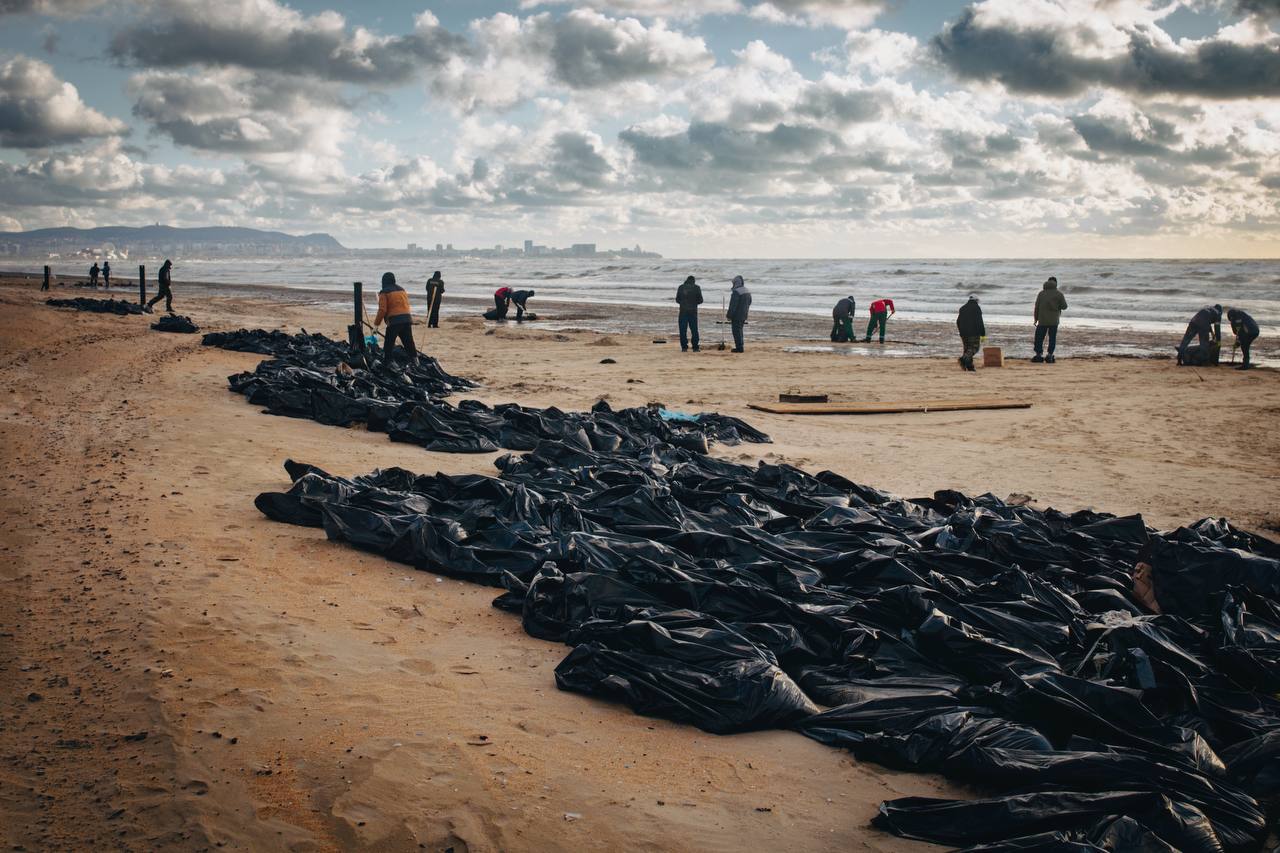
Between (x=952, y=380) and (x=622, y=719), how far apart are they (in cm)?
1355

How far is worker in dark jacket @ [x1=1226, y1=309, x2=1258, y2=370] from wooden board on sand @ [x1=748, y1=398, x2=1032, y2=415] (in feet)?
24.6

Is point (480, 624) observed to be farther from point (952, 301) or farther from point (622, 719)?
point (952, 301)

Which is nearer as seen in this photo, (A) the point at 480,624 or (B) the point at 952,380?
(A) the point at 480,624

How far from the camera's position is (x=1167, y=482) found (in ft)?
28.3


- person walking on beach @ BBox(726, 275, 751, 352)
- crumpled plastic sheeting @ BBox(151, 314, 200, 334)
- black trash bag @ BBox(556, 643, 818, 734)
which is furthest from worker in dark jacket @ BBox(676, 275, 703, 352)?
black trash bag @ BBox(556, 643, 818, 734)

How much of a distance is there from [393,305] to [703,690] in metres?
11.2

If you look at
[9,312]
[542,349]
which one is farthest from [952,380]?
[9,312]

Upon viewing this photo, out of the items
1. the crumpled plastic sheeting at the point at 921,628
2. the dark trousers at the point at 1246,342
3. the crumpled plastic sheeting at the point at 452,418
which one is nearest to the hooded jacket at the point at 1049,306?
the dark trousers at the point at 1246,342

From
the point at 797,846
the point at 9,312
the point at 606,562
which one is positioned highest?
the point at 9,312

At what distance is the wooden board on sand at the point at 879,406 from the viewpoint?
12.1 m

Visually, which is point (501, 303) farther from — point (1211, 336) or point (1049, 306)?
point (1211, 336)

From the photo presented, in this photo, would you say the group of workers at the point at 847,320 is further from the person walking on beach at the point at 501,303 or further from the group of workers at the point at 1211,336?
the person walking on beach at the point at 501,303

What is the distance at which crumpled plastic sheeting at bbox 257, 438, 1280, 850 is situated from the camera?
2.98 meters

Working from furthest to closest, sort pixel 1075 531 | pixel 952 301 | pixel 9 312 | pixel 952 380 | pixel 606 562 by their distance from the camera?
1. pixel 952 301
2. pixel 9 312
3. pixel 952 380
4. pixel 1075 531
5. pixel 606 562
